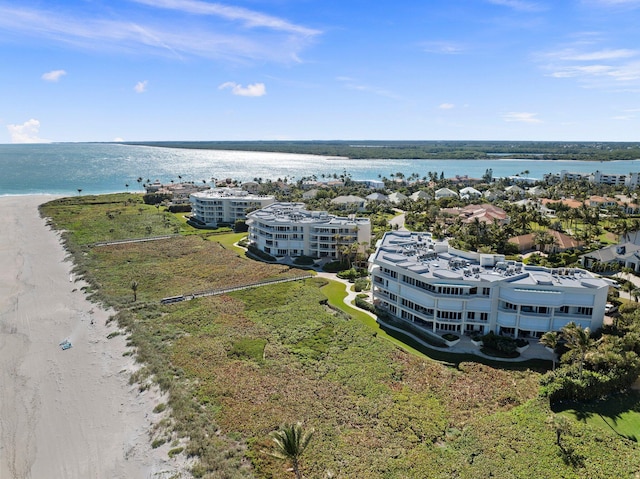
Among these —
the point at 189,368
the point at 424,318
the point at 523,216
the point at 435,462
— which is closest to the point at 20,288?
the point at 189,368

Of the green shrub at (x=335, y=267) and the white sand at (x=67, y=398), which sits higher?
the green shrub at (x=335, y=267)

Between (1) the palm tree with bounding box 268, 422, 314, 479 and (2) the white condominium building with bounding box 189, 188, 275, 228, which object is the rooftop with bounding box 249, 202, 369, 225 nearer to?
(2) the white condominium building with bounding box 189, 188, 275, 228

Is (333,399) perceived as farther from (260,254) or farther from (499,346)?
(260,254)

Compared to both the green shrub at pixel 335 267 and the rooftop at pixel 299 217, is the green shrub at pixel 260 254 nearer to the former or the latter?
the rooftop at pixel 299 217

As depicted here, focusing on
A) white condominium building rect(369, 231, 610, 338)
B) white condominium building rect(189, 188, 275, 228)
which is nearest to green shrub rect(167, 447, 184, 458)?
Result: white condominium building rect(369, 231, 610, 338)

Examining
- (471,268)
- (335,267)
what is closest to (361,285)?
(335,267)

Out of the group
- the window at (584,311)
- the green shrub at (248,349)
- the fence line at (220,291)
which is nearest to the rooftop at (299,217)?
the fence line at (220,291)

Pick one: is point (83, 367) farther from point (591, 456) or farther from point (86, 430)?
point (591, 456)
